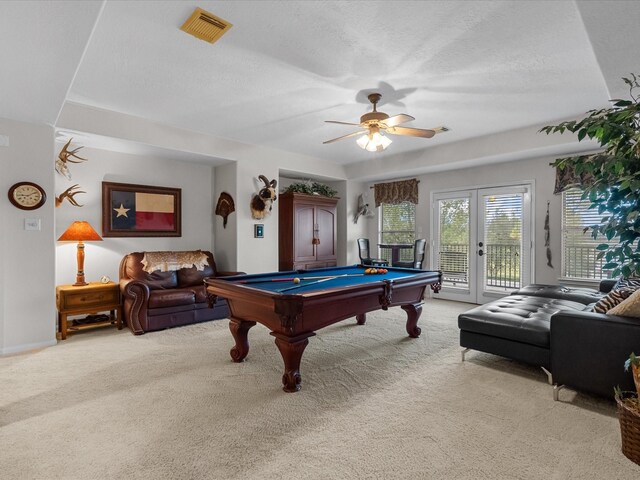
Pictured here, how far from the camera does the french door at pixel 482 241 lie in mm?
5328

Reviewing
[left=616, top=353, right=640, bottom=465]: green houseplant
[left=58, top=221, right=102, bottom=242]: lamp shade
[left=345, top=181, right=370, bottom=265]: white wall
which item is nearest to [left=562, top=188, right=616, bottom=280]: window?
[left=345, top=181, right=370, bottom=265]: white wall

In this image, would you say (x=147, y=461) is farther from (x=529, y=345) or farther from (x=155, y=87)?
(x=155, y=87)

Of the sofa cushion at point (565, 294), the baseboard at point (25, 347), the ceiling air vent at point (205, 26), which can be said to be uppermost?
the ceiling air vent at point (205, 26)

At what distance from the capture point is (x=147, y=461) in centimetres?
172

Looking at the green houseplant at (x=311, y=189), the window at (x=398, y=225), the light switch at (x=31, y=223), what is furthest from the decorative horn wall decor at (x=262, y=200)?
the window at (x=398, y=225)

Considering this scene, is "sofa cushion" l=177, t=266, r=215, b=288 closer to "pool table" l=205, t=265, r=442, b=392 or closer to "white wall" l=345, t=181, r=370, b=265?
"pool table" l=205, t=265, r=442, b=392

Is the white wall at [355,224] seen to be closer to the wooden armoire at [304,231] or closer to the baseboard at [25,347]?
the wooden armoire at [304,231]

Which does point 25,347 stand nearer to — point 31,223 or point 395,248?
point 31,223

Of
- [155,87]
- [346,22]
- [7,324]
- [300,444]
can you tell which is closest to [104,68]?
[155,87]

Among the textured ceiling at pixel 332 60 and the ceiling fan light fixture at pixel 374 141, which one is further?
the ceiling fan light fixture at pixel 374 141

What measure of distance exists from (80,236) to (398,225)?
17.6ft

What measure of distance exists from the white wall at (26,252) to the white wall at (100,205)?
2.40 feet

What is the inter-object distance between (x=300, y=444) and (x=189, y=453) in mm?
596

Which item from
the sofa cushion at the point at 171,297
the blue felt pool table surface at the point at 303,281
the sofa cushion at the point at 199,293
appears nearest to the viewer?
the blue felt pool table surface at the point at 303,281
